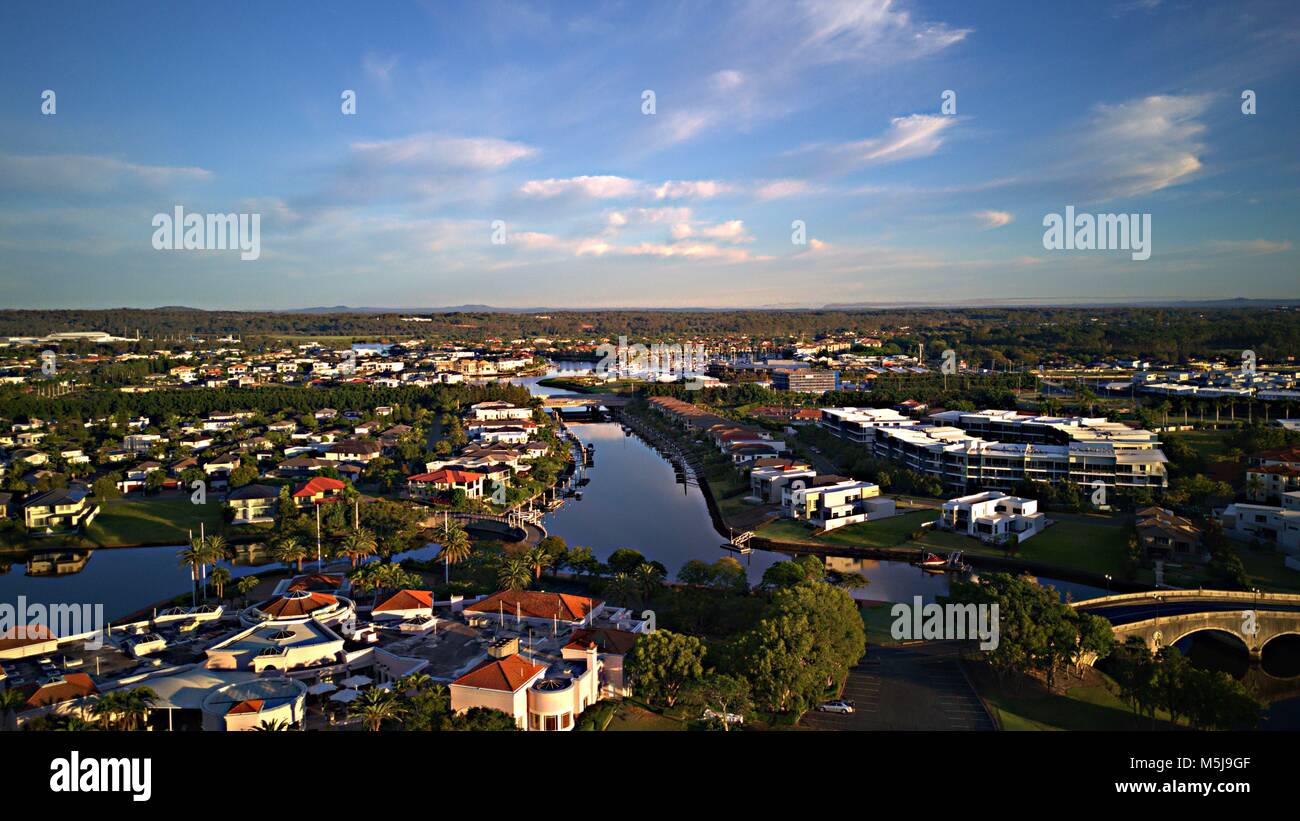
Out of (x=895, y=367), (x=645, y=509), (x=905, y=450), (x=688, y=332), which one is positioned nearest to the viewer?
(x=645, y=509)

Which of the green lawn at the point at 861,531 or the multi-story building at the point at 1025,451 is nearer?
the green lawn at the point at 861,531

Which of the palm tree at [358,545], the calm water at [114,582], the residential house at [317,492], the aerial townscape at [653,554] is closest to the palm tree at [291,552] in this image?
the aerial townscape at [653,554]

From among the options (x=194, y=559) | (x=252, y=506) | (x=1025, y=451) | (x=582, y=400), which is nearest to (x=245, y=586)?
(x=194, y=559)

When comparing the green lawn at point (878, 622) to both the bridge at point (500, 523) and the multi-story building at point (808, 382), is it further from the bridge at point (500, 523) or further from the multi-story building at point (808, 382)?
the multi-story building at point (808, 382)

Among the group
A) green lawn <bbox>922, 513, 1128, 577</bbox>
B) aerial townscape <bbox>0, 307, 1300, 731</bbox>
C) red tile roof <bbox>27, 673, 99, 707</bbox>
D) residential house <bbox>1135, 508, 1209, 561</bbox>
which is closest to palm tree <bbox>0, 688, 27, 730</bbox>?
red tile roof <bbox>27, 673, 99, 707</bbox>
